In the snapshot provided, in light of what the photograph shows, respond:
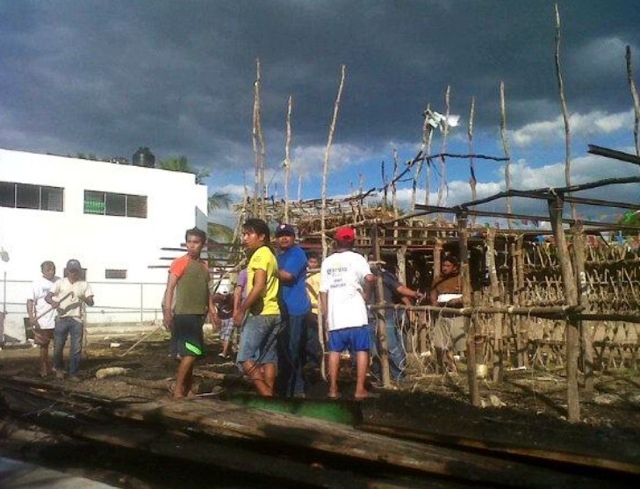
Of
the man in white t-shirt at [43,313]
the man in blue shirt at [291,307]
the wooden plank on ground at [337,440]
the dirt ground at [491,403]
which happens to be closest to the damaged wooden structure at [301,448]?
the wooden plank on ground at [337,440]

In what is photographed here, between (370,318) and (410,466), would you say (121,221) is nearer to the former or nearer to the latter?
(370,318)

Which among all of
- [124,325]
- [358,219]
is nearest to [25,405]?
[358,219]

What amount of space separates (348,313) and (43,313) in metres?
5.05

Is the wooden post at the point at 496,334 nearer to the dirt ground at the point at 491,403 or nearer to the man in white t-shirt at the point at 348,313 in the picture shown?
the dirt ground at the point at 491,403

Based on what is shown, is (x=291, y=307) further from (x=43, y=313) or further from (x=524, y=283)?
(x=524, y=283)

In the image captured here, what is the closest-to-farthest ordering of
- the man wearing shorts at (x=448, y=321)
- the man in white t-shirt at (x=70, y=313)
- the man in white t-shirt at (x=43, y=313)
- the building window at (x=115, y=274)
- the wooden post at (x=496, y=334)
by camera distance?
the wooden post at (x=496, y=334) → the man wearing shorts at (x=448, y=321) → the man in white t-shirt at (x=70, y=313) → the man in white t-shirt at (x=43, y=313) → the building window at (x=115, y=274)

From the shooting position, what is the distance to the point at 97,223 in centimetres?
2900

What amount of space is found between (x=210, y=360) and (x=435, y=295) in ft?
13.7

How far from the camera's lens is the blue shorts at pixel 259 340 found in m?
7.01

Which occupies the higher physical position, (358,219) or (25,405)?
(358,219)

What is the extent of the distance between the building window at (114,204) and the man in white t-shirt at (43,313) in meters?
18.7

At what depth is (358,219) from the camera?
43.7 ft

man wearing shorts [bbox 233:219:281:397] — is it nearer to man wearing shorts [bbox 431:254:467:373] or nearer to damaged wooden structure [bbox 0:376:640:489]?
damaged wooden structure [bbox 0:376:640:489]

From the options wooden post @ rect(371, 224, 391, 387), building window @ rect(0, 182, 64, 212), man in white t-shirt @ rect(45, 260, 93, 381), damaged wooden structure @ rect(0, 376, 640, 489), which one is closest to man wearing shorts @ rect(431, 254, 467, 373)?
wooden post @ rect(371, 224, 391, 387)
